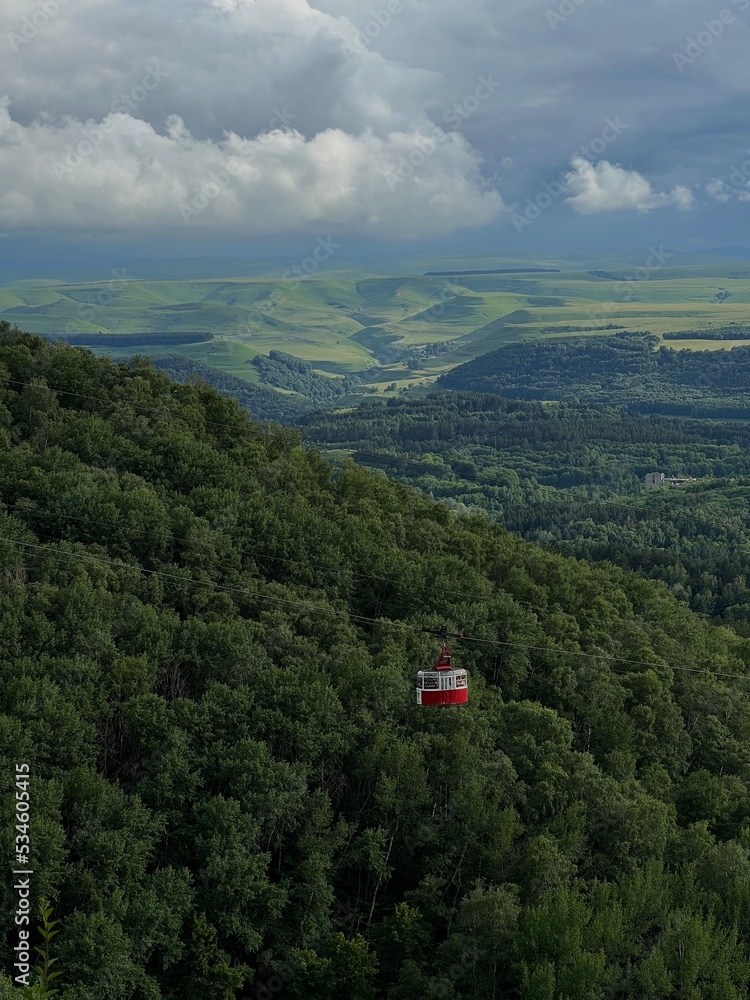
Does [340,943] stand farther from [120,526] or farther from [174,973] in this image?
[120,526]

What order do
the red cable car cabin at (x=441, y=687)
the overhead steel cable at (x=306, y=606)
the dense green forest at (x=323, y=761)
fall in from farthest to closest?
the overhead steel cable at (x=306, y=606)
the dense green forest at (x=323, y=761)
the red cable car cabin at (x=441, y=687)

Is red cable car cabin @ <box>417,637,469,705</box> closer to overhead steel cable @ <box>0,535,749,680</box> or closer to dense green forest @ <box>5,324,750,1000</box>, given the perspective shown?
dense green forest @ <box>5,324,750,1000</box>

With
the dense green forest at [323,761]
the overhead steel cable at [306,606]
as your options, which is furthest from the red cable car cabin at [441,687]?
the overhead steel cable at [306,606]

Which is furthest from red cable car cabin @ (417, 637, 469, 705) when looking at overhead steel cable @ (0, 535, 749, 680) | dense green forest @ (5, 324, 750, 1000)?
overhead steel cable @ (0, 535, 749, 680)

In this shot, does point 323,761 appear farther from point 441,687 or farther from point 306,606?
point 441,687

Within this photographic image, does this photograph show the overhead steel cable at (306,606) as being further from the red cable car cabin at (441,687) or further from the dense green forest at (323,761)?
the red cable car cabin at (441,687)

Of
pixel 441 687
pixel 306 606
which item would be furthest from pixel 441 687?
pixel 306 606
